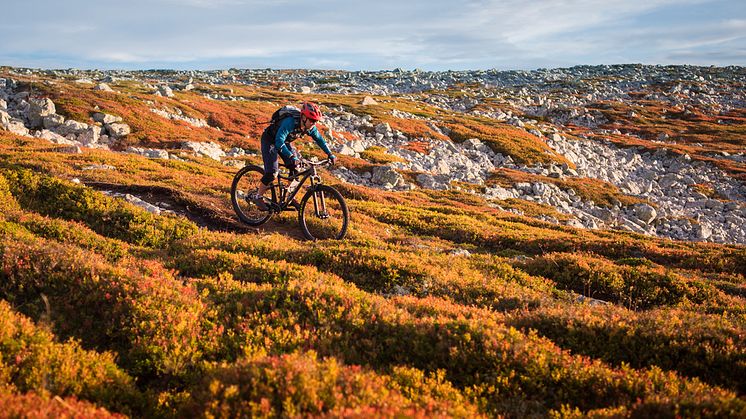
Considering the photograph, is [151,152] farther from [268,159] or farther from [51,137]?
[268,159]

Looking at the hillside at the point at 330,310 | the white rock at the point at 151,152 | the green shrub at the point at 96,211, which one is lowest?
the hillside at the point at 330,310

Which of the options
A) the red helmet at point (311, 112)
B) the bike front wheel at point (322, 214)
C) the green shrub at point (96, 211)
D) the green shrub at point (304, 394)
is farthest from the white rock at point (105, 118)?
the green shrub at point (304, 394)


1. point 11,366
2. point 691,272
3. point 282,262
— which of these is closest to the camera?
point 11,366

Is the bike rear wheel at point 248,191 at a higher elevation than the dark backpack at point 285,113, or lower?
lower

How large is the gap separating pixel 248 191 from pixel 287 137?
3.11 m

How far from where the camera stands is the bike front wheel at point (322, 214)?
13.7 metres

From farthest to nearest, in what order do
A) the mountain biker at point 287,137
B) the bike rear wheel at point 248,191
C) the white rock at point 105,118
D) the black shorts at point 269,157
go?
the white rock at point 105,118 → the bike rear wheel at point 248,191 → the black shorts at point 269,157 → the mountain biker at point 287,137

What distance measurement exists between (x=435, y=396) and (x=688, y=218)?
3865 cm

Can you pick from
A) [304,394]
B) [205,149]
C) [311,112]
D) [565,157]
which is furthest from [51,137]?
[565,157]

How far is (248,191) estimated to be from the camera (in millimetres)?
15586

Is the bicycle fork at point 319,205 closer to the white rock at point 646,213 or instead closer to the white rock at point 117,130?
the white rock at point 646,213

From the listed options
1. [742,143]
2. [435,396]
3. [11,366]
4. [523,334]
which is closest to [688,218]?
[523,334]

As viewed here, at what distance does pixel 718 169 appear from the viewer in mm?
53500

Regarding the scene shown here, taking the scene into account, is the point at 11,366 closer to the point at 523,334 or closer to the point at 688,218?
the point at 523,334
